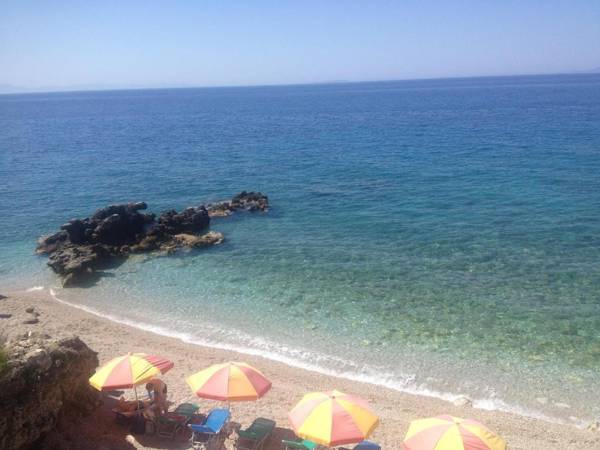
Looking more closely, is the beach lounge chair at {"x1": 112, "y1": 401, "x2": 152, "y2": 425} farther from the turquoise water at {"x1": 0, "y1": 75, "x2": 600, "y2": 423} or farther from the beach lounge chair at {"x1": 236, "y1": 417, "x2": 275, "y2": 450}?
the turquoise water at {"x1": 0, "y1": 75, "x2": 600, "y2": 423}

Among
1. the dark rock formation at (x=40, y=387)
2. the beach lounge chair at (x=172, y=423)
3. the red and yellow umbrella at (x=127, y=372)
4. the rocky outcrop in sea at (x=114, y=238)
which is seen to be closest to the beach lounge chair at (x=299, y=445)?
the beach lounge chair at (x=172, y=423)

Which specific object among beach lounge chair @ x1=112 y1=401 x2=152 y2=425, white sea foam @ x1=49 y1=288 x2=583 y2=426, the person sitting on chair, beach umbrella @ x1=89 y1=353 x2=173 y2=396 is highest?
beach umbrella @ x1=89 y1=353 x2=173 y2=396

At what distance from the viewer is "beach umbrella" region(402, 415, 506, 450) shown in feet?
36.6

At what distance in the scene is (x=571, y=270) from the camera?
26.4 metres

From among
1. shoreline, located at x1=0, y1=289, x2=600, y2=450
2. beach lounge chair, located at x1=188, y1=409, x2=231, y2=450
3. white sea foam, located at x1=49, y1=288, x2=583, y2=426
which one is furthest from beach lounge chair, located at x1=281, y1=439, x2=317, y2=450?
white sea foam, located at x1=49, y1=288, x2=583, y2=426

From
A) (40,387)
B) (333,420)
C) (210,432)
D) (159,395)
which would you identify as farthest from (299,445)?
(40,387)

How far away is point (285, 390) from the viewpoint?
1728cm

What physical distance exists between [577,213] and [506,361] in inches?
864

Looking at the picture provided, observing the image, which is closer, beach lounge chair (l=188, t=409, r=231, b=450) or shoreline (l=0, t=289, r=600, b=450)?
beach lounge chair (l=188, t=409, r=231, b=450)

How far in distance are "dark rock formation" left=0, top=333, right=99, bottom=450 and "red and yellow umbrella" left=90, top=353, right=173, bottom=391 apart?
39cm

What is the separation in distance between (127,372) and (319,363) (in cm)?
801

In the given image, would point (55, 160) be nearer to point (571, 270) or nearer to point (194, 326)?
point (194, 326)

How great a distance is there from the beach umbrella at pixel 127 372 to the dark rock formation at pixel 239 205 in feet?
83.6

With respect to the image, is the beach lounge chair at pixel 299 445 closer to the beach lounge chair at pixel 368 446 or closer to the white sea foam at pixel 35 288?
the beach lounge chair at pixel 368 446
